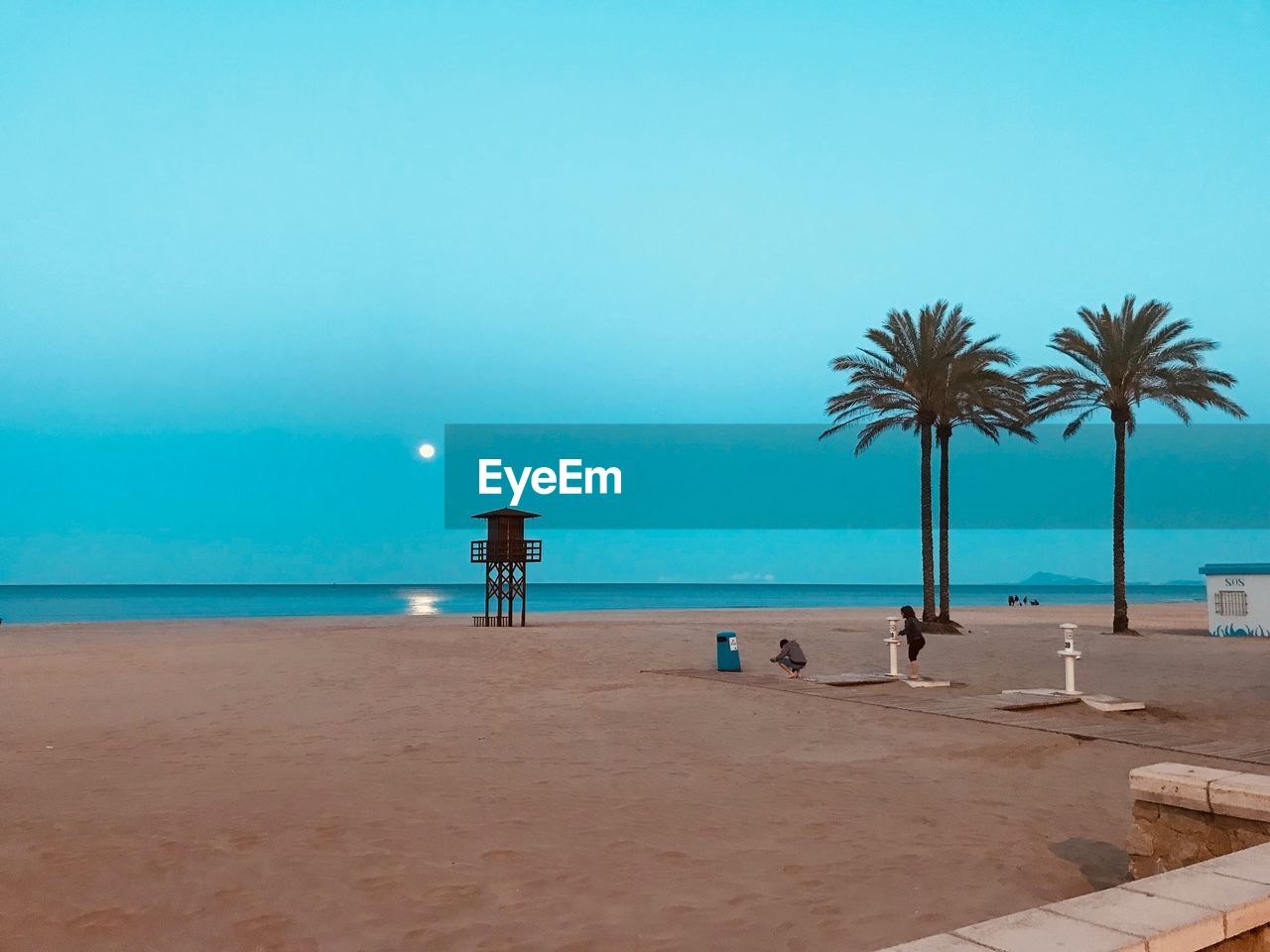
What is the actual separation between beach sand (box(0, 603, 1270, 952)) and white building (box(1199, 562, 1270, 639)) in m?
16.3

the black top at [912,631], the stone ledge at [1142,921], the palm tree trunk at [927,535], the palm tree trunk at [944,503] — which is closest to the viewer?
the stone ledge at [1142,921]

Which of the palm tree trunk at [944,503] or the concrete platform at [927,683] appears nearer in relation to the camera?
the concrete platform at [927,683]

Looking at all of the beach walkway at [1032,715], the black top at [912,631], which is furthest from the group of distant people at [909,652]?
the beach walkway at [1032,715]

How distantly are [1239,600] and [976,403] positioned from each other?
1053cm

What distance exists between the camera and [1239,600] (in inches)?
1297

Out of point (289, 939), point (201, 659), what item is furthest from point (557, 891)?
point (201, 659)

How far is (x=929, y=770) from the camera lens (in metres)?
10.6

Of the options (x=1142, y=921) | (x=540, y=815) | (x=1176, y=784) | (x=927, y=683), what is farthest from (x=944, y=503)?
(x=1142, y=921)

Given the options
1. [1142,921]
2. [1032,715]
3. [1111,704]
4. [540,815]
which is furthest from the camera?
[1111,704]

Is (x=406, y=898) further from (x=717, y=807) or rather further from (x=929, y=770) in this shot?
(x=929, y=770)

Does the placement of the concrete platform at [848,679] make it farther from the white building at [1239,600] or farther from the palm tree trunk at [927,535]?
the white building at [1239,600]

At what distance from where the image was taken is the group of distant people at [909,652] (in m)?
18.3

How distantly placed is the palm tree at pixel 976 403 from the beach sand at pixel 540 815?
17.5m

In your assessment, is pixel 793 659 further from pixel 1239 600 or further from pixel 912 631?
pixel 1239 600
